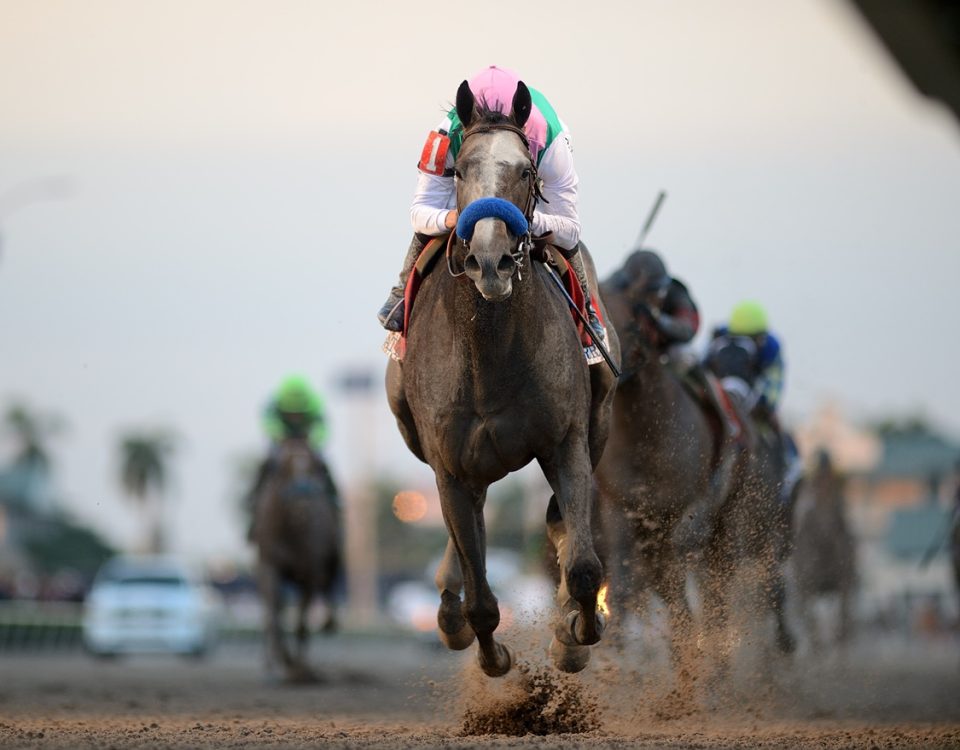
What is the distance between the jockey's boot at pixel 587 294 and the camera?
912 cm

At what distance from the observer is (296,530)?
738 inches

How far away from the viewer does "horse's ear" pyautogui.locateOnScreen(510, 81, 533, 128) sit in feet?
27.0

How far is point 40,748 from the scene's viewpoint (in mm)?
7621

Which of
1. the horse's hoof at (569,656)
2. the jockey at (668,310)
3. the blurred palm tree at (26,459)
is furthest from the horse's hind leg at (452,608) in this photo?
the blurred palm tree at (26,459)

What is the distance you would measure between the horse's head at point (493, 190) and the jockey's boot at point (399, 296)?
3.39ft

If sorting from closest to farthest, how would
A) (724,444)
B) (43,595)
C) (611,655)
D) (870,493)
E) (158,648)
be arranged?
(611,655)
(724,444)
(158,648)
(43,595)
(870,493)

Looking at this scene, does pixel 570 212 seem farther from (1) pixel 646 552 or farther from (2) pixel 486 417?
(1) pixel 646 552

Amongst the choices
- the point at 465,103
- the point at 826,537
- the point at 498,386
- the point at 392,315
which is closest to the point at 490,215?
the point at 465,103

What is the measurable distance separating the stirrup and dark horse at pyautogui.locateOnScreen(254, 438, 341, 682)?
969cm

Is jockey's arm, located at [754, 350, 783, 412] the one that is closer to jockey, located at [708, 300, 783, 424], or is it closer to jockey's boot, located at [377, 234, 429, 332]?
jockey, located at [708, 300, 783, 424]

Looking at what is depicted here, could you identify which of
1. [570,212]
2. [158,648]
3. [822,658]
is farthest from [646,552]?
[158,648]

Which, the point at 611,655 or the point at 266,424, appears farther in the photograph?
the point at 266,424

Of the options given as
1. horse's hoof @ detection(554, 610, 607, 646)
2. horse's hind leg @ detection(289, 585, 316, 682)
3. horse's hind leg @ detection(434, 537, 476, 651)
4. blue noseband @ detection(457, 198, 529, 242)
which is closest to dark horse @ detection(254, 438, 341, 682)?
horse's hind leg @ detection(289, 585, 316, 682)

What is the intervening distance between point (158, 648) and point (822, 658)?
1459 centimetres
